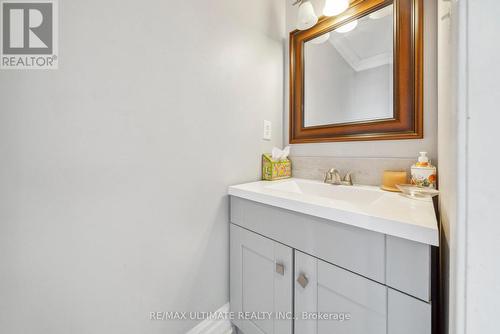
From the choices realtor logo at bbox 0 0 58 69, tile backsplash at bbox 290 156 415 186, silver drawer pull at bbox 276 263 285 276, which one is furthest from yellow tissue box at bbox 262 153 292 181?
realtor logo at bbox 0 0 58 69

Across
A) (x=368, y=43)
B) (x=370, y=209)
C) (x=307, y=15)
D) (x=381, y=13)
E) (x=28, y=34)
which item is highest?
(x=307, y=15)

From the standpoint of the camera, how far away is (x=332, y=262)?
24.8 inches

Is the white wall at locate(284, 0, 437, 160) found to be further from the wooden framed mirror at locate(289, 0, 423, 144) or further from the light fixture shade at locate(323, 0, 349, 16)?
the light fixture shade at locate(323, 0, 349, 16)

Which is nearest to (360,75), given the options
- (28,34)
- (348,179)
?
(348,179)

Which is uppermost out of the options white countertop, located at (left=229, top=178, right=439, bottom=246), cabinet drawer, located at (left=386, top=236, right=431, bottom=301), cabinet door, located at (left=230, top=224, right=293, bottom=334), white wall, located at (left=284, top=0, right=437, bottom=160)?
white wall, located at (left=284, top=0, right=437, bottom=160)

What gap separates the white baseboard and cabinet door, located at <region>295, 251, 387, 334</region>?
0.43 metres

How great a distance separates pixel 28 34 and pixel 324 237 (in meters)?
1.11

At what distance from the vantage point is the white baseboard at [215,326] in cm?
90

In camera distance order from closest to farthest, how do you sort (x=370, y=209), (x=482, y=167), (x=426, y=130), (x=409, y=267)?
(x=482, y=167) → (x=409, y=267) → (x=370, y=209) → (x=426, y=130)

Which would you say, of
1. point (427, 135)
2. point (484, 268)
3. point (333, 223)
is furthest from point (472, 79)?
point (427, 135)

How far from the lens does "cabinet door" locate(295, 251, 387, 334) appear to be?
54cm

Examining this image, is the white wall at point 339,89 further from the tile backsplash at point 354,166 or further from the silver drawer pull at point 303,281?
the silver drawer pull at point 303,281

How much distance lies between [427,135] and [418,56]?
1.12 feet

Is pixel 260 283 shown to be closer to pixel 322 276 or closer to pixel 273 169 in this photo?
pixel 322 276
